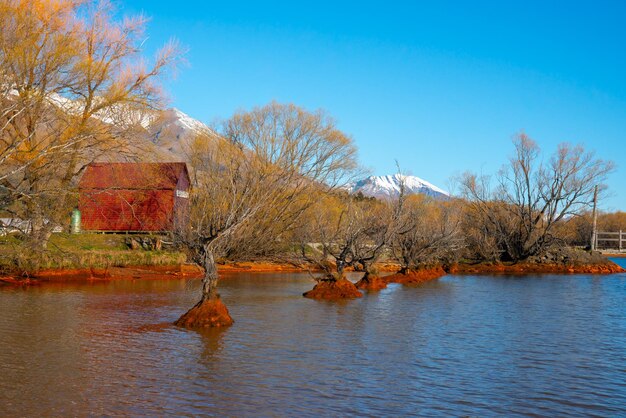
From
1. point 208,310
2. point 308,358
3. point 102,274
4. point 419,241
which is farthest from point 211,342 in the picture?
point 419,241

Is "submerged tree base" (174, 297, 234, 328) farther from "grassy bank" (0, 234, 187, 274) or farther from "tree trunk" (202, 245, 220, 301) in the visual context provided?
"grassy bank" (0, 234, 187, 274)

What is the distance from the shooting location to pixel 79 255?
30938mm

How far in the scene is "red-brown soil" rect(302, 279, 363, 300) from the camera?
26000mm

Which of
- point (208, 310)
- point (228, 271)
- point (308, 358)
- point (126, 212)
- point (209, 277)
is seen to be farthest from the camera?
point (126, 212)

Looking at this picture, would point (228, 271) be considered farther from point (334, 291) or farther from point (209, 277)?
point (209, 277)

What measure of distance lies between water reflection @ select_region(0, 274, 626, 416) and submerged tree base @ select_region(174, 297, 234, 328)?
1.49ft

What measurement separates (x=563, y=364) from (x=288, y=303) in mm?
11653

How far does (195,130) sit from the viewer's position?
4509 cm

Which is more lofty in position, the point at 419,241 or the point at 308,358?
the point at 419,241

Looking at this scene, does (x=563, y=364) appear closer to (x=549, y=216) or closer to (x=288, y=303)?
(x=288, y=303)

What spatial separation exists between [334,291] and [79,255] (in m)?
13.2


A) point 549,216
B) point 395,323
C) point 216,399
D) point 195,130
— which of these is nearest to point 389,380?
point 216,399

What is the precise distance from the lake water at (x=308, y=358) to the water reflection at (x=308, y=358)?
0.14ft

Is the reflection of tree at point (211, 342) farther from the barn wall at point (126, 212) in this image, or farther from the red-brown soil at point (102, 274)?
the barn wall at point (126, 212)
